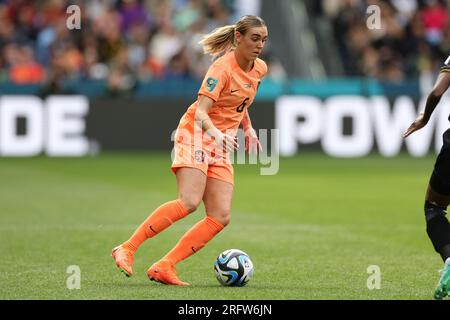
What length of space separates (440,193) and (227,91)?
181cm

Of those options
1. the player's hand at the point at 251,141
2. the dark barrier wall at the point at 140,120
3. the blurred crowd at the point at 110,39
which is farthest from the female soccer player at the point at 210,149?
the blurred crowd at the point at 110,39

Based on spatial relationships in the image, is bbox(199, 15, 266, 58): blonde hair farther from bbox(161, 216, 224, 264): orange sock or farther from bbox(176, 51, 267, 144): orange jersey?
bbox(161, 216, 224, 264): orange sock

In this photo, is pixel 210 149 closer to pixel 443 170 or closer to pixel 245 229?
pixel 443 170

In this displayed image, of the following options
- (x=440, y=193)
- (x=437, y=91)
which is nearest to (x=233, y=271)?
(x=440, y=193)

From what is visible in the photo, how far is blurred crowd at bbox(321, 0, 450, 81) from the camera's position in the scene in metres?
23.6

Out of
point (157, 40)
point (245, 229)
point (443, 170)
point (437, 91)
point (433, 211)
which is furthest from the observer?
point (157, 40)

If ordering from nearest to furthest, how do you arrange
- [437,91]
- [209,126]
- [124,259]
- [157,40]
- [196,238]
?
[437,91] < [209,126] < [124,259] < [196,238] < [157,40]

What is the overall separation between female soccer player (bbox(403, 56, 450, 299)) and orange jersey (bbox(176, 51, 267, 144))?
1.39 m

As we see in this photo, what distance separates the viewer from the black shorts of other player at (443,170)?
7.45m

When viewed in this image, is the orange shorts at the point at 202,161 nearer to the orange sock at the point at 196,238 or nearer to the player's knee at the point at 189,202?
the player's knee at the point at 189,202

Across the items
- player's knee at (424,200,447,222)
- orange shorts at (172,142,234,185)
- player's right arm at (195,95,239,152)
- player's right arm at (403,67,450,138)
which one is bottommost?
player's knee at (424,200,447,222)

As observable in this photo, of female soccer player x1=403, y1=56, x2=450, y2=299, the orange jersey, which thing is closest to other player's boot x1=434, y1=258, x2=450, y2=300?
female soccer player x1=403, y1=56, x2=450, y2=299

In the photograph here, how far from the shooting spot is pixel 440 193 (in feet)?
25.1
